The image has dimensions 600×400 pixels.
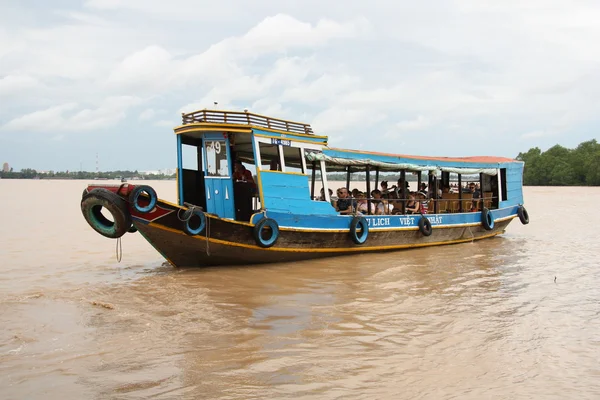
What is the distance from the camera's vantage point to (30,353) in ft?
15.7

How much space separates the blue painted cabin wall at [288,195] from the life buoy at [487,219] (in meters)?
5.68

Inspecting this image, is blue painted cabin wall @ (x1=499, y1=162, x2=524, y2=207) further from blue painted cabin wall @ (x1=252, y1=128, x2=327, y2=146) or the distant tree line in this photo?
the distant tree line

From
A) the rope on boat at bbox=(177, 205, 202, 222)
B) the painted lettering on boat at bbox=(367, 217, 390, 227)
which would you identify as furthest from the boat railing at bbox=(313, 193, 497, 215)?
the rope on boat at bbox=(177, 205, 202, 222)

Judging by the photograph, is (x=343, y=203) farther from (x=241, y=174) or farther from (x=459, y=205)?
(x=459, y=205)

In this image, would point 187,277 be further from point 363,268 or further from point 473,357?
point 473,357

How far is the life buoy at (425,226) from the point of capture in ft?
39.5

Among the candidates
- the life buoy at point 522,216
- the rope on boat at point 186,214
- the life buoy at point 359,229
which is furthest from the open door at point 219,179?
the life buoy at point 522,216

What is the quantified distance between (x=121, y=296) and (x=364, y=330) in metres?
3.42

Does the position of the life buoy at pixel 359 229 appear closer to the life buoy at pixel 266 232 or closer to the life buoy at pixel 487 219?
the life buoy at pixel 266 232

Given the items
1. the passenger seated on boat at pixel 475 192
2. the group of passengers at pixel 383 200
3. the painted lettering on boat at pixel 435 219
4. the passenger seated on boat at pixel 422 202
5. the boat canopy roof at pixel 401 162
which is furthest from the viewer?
the passenger seated on boat at pixel 475 192

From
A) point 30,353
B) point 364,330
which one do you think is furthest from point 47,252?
point 364,330

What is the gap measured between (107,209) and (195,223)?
1.33 m

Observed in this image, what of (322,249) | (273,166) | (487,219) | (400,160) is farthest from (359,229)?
(487,219)

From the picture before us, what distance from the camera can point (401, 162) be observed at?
12.1 meters
